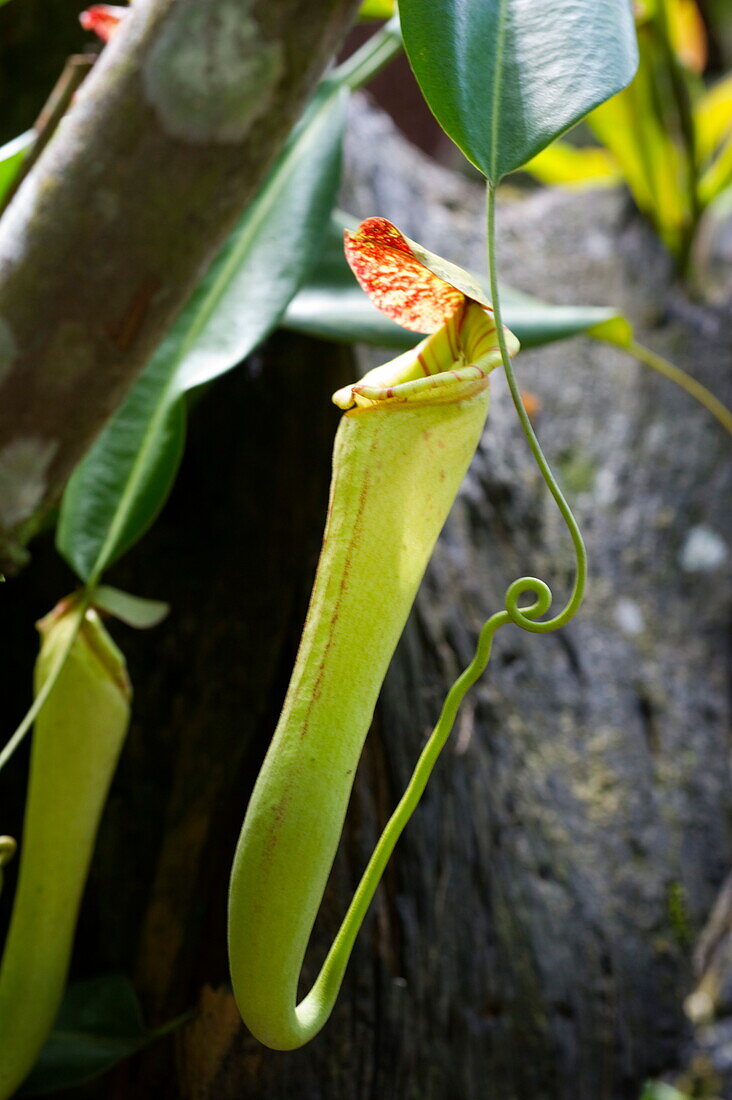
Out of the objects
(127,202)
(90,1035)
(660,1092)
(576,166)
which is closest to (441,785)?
(90,1035)

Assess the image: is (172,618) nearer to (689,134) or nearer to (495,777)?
(495,777)

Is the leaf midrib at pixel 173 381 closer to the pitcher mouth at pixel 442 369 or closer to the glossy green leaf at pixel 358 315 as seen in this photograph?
the glossy green leaf at pixel 358 315

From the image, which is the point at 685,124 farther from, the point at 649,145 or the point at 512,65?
the point at 512,65

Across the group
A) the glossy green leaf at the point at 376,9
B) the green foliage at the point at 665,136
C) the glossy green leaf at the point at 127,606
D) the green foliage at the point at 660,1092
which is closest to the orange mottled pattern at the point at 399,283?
the glossy green leaf at the point at 127,606

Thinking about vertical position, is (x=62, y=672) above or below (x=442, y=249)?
above

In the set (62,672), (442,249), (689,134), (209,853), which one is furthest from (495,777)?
(689,134)

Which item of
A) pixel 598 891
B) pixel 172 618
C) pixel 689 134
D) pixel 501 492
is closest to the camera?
pixel 172 618

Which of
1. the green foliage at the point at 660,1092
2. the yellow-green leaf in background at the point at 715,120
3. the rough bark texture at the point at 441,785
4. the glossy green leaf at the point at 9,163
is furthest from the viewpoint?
the yellow-green leaf in background at the point at 715,120
